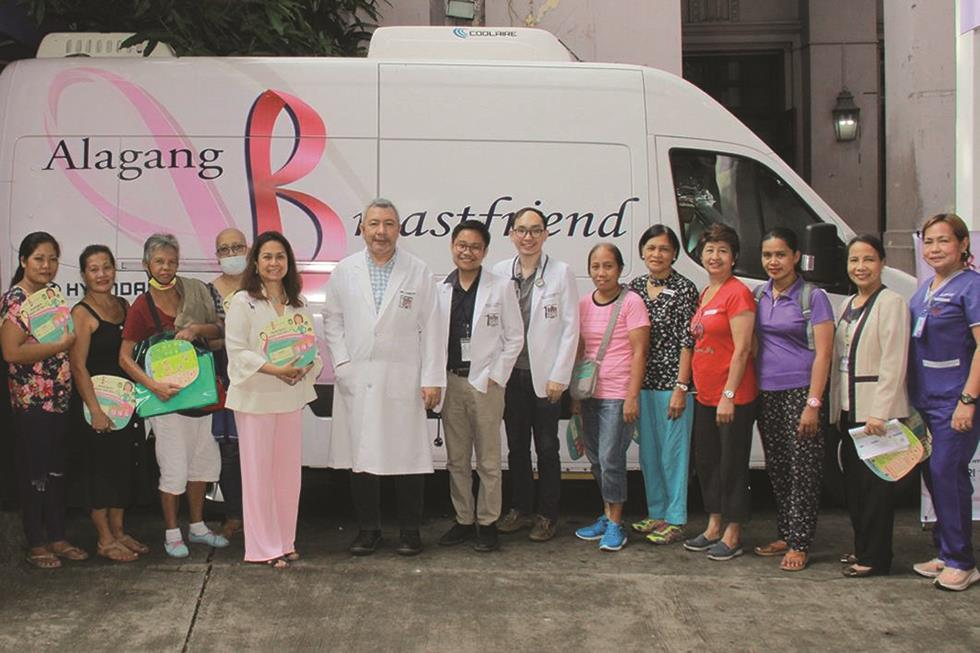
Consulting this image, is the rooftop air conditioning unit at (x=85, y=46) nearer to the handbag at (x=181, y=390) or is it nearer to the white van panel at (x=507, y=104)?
the white van panel at (x=507, y=104)

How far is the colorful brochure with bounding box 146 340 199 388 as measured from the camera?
5.66 m

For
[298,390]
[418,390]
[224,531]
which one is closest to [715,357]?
[418,390]

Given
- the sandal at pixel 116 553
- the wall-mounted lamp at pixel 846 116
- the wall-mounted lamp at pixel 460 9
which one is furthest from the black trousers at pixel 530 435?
the wall-mounted lamp at pixel 846 116

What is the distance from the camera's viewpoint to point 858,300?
5.55 metres

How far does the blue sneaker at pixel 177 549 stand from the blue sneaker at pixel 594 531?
2121 mm

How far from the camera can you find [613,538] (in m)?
6.07

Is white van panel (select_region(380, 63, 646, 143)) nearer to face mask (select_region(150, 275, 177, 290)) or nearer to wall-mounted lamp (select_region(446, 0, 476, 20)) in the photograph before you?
face mask (select_region(150, 275, 177, 290))

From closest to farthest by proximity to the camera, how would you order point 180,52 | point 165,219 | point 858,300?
1. point 858,300
2. point 165,219
3. point 180,52

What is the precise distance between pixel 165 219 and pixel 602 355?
2.64 meters

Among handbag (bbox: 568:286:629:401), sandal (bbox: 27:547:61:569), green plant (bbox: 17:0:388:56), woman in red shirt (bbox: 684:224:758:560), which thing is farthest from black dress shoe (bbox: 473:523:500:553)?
green plant (bbox: 17:0:388:56)

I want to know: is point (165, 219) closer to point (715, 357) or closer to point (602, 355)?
point (602, 355)

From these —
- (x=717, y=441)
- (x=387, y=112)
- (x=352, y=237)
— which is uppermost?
(x=387, y=112)

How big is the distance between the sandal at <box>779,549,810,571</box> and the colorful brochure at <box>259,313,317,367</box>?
2.59 metres

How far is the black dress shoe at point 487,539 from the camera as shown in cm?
600
